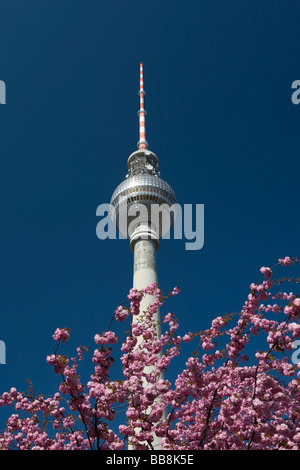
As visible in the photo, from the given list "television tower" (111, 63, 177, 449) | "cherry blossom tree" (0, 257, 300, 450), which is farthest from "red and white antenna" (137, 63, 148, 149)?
"cherry blossom tree" (0, 257, 300, 450)

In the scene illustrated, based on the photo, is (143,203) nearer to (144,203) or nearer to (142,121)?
(144,203)

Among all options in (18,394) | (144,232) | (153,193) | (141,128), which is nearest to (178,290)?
→ (18,394)

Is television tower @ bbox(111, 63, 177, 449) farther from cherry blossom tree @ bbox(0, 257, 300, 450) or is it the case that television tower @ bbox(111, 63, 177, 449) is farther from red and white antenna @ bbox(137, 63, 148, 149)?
cherry blossom tree @ bbox(0, 257, 300, 450)

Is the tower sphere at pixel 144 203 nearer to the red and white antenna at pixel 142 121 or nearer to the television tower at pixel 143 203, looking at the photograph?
the television tower at pixel 143 203

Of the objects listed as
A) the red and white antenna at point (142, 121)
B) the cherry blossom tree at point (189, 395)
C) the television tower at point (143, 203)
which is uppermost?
the red and white antenna at point (142, 121)

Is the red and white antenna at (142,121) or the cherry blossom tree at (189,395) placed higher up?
the red and white antenna at (142,121)

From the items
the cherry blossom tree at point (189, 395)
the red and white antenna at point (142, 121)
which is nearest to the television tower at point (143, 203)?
the red and white antenna at point (142, 121)

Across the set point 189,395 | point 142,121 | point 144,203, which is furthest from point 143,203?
point 189,395

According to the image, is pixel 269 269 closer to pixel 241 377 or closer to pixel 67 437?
pixel 241 377
